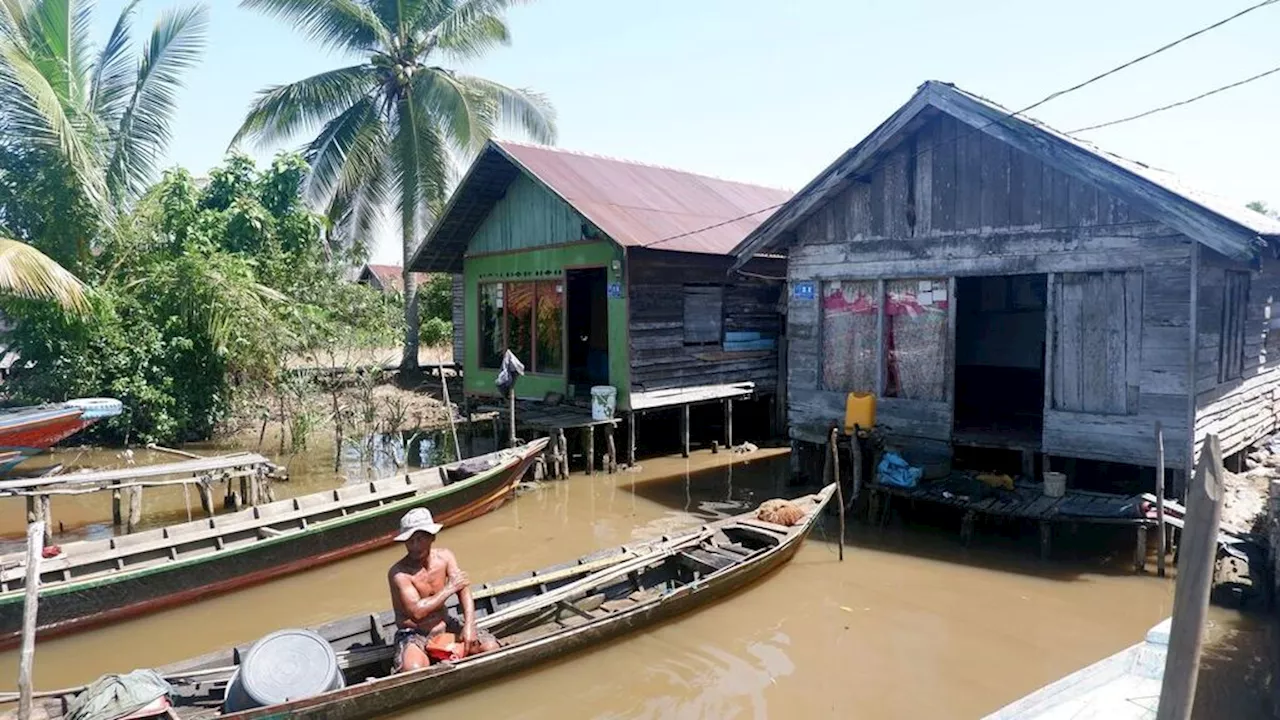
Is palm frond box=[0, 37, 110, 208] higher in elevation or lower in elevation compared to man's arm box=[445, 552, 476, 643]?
→ higher

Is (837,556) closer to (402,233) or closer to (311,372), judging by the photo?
(311,372)

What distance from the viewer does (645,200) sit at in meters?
15.6

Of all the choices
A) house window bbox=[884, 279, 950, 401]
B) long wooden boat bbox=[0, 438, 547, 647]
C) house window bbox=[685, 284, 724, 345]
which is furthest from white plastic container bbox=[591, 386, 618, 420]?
house window bbox=[884, 279, 950, 401]

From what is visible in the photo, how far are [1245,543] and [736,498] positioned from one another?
6312 mm

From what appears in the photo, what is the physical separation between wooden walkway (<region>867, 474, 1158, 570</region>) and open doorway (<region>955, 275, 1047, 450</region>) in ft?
11.0

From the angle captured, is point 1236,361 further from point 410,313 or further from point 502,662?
point 410,313

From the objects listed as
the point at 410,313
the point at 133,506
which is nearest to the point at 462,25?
the point at 410,313

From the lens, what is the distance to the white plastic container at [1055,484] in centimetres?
933

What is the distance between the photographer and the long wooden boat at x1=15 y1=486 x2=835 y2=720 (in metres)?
5.54

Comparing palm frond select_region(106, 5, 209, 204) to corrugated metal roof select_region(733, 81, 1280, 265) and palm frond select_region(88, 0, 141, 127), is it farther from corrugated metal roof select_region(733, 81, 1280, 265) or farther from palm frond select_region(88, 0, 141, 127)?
corrugated metal roof select_region(733, 81, 1280, 265)

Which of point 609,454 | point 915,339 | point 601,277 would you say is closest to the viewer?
point 915,339

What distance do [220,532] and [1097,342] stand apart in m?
10.0

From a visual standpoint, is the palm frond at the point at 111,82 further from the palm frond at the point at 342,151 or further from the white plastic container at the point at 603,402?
the white plastic container at the point at 603,402

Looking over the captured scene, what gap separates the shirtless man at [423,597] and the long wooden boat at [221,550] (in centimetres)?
333
